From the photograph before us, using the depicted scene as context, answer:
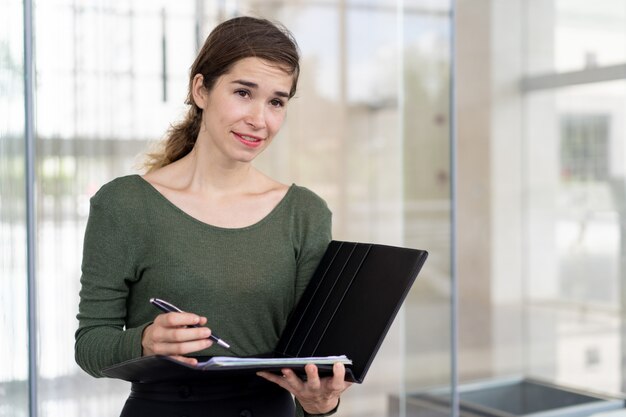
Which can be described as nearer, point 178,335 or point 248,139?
point 178,335

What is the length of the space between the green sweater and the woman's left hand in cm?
16

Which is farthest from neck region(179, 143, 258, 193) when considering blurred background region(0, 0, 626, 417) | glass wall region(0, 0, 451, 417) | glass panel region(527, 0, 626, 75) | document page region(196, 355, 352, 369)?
glass panel region(527, 0, 626, 75)

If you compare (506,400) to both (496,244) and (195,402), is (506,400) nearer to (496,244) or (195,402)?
(496,244)

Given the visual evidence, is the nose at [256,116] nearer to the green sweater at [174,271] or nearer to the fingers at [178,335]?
the green sweater at [174,271]

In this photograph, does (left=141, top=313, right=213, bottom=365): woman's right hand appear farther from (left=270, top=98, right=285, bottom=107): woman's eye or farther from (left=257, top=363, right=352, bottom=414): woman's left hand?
(left=270, top=98, right=285, bottom=107): woman's eye

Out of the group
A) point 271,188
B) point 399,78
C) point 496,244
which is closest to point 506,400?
point 496,244

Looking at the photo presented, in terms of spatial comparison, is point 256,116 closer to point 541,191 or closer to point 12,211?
point 12,211

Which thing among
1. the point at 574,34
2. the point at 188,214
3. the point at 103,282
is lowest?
the point at 103,282

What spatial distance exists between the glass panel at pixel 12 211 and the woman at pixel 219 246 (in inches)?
49.6

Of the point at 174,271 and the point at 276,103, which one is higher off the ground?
the point at 276,103

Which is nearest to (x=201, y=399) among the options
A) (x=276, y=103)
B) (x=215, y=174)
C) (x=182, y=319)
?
(x=182, y=319)

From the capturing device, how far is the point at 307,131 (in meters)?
4.12

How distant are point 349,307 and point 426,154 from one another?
2872mm

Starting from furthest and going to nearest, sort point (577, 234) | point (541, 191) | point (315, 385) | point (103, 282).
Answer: point (541, 191) → point (577, 234) → point (103, 282) → point (315, 385)
